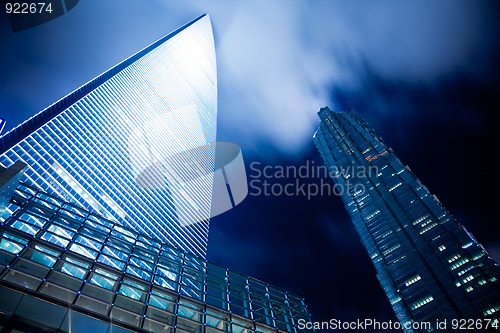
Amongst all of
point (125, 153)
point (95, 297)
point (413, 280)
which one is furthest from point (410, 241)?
point (95, 297)

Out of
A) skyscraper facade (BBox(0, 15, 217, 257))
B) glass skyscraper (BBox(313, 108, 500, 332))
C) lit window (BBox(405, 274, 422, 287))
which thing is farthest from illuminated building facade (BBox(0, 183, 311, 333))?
lit window (BBox(405, 274, 422, 287))

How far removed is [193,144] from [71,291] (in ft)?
578

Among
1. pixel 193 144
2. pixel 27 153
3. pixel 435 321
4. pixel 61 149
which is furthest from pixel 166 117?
pixel 435 321

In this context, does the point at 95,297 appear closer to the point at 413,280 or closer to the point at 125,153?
the point at 125,153

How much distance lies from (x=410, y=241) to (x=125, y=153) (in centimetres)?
10708

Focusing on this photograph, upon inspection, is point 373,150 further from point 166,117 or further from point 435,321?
point 166,117

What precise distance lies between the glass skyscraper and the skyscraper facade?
7386cm

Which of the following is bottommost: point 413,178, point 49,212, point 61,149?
point 49,212

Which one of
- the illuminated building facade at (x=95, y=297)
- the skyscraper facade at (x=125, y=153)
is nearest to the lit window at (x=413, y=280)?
the skyscraper facade at (x=125, y=153)

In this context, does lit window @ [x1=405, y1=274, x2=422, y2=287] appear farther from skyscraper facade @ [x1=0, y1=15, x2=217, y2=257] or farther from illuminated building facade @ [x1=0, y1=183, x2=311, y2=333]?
illuminated building facade @ [x1=0, y1=183, x2=311, y2=333]

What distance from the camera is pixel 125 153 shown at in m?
123

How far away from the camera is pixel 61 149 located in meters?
90.8

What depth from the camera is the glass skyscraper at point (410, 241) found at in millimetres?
91938

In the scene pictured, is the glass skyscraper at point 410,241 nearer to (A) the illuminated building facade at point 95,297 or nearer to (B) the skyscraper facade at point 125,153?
(B) the skyscraper facade at point 125,153
